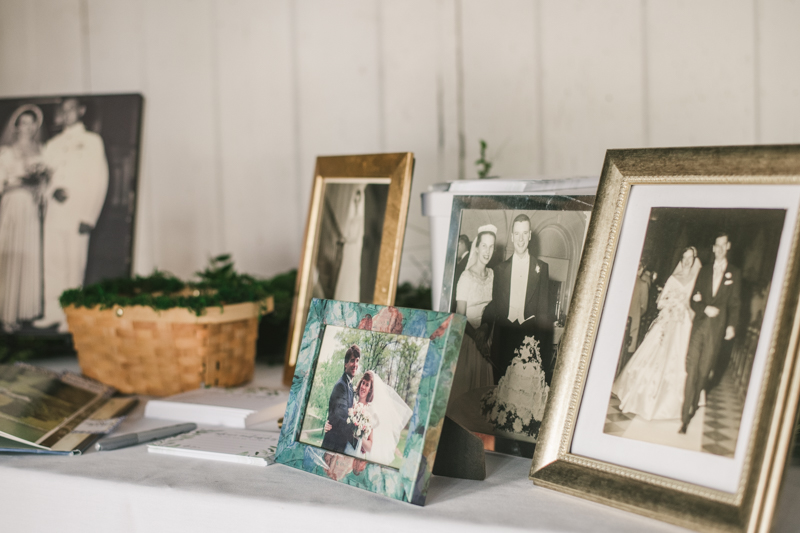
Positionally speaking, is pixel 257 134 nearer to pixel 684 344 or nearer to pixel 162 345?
pixel 162 345

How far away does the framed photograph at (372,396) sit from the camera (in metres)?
0.53

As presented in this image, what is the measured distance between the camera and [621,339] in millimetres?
530

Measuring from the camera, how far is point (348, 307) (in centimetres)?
63

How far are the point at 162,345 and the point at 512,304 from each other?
0.54 m

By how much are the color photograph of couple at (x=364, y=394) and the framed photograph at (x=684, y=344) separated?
0.14 meters

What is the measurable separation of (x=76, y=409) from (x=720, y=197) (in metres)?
0.83

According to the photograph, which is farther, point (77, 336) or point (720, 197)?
point (77, 336)

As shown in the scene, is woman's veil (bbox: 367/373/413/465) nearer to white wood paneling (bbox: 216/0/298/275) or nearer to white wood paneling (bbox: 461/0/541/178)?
white wood paneling (bbox: 461/0/541/178)

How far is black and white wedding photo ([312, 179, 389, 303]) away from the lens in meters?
0.83

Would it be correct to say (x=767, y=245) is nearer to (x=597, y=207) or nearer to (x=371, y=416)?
(x=597, y=207)

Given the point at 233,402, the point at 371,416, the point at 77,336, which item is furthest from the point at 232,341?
the point at 371,416

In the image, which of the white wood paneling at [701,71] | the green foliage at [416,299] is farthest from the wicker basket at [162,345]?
the white wood paneling at [701,71]

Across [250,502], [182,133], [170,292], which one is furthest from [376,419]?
[182,133]

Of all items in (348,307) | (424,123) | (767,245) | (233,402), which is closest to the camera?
(767,245)
